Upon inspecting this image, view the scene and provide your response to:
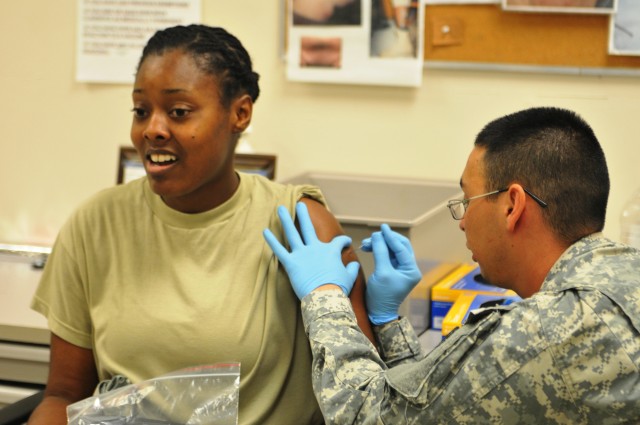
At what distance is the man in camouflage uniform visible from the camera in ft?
3.74

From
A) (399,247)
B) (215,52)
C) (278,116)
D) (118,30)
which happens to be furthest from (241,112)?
(118,30)

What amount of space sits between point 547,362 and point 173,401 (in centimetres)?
66

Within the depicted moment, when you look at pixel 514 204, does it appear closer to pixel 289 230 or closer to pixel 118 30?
pixel 289 230

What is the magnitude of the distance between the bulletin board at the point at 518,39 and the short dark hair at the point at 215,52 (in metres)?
0.85

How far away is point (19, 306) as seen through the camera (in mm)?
2197

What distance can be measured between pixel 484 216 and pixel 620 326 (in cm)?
27

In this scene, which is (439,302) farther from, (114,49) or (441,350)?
(114,49)

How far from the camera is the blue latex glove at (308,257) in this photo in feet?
4.94

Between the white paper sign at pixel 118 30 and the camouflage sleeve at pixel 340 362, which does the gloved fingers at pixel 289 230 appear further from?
the white paper sign at pixel 118 30

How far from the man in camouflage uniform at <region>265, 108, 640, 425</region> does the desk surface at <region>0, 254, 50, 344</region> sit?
84 centimetres

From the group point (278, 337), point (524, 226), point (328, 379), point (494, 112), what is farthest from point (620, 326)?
point (494, 112)

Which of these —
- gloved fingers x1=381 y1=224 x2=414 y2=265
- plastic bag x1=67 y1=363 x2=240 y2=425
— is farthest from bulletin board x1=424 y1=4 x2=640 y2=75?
plastic bag x1=67 y1=363 x2=240 y2=425

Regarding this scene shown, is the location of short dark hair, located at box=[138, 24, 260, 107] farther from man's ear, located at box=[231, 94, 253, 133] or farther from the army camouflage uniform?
the army camouflage uniform

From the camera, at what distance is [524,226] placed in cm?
129
